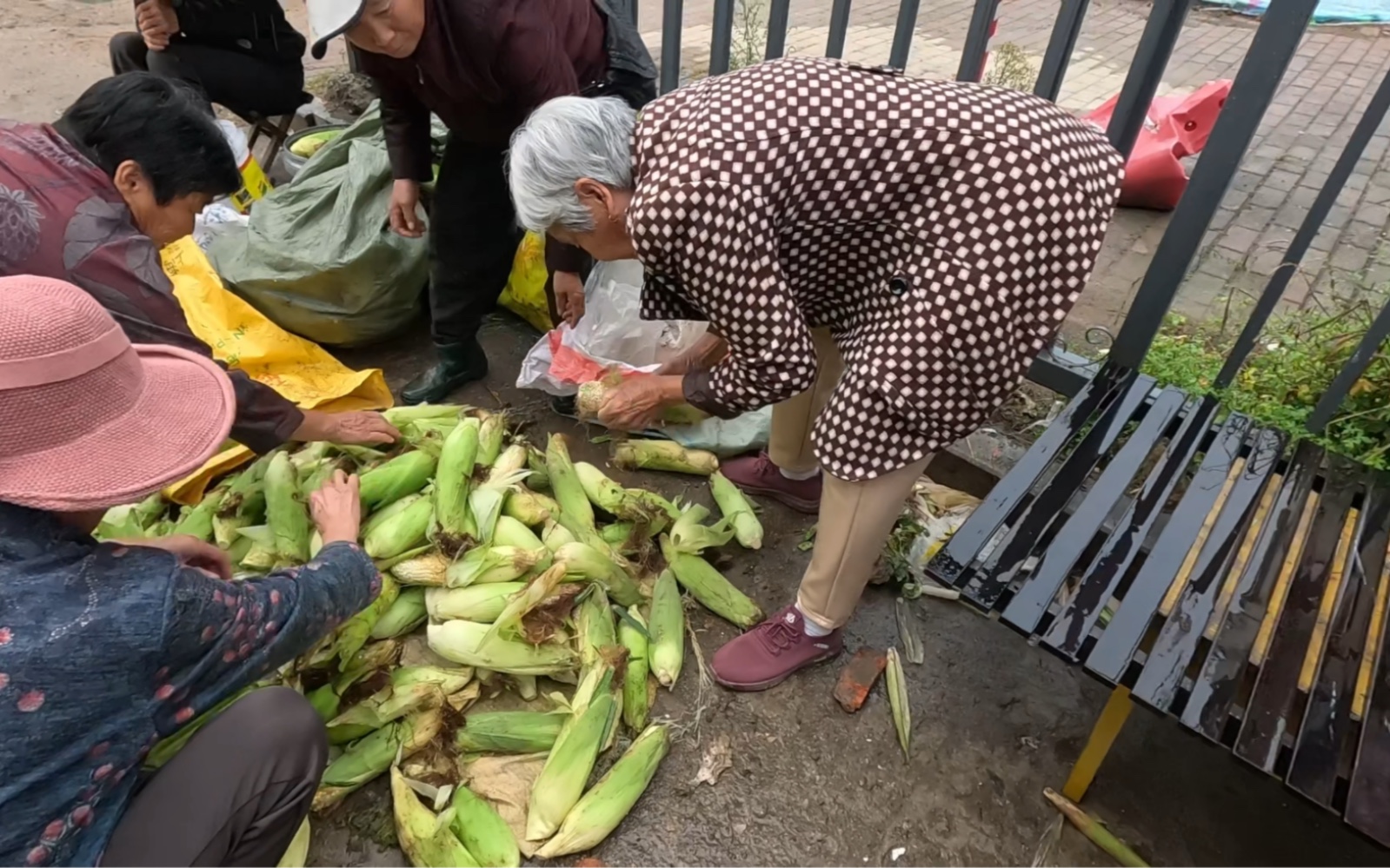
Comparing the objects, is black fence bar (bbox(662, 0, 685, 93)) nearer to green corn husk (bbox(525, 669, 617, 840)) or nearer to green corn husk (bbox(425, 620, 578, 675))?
green corn husk (bbox(425, 620, 578, 675))

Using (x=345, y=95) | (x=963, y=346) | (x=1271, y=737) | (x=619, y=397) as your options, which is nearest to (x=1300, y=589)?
(x=1271, y=737)

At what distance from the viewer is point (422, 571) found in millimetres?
2305

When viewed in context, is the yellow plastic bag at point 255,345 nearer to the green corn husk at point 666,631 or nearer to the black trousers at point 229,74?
the black trousers at point 229,74

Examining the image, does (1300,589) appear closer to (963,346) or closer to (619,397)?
(963,346)

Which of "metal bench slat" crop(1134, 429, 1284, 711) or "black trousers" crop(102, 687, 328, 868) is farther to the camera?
"metal bench slat" crop(1134, 429, 1284, 711)

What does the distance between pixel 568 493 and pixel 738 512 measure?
56 centimetres

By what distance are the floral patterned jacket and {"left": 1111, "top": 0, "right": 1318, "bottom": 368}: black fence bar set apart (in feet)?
8.15

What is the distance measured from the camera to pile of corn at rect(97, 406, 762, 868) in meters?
1.97

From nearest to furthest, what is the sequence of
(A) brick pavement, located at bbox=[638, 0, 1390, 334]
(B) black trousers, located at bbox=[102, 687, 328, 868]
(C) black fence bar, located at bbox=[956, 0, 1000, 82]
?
(B) black trousers, located at bbox=[102, 687, 328, 868] → (C) black fence bar, located at bbox=[956, 0, 1000, 82] → (A) brick pavement, located at bbox=[638, 0, 1390, 334]

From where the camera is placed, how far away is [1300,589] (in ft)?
6.28

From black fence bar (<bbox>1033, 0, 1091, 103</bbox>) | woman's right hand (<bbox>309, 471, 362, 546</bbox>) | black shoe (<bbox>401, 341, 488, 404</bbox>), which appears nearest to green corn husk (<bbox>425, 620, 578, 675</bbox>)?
woman's right hand (<bbox>309, 471, 362, 546</bbox>)

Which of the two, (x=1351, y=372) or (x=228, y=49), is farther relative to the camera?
(x=228, y=49)

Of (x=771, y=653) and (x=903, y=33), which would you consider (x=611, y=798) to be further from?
(x=903, y=33)

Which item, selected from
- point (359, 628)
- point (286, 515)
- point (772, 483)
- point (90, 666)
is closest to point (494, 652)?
point (359, 628)
